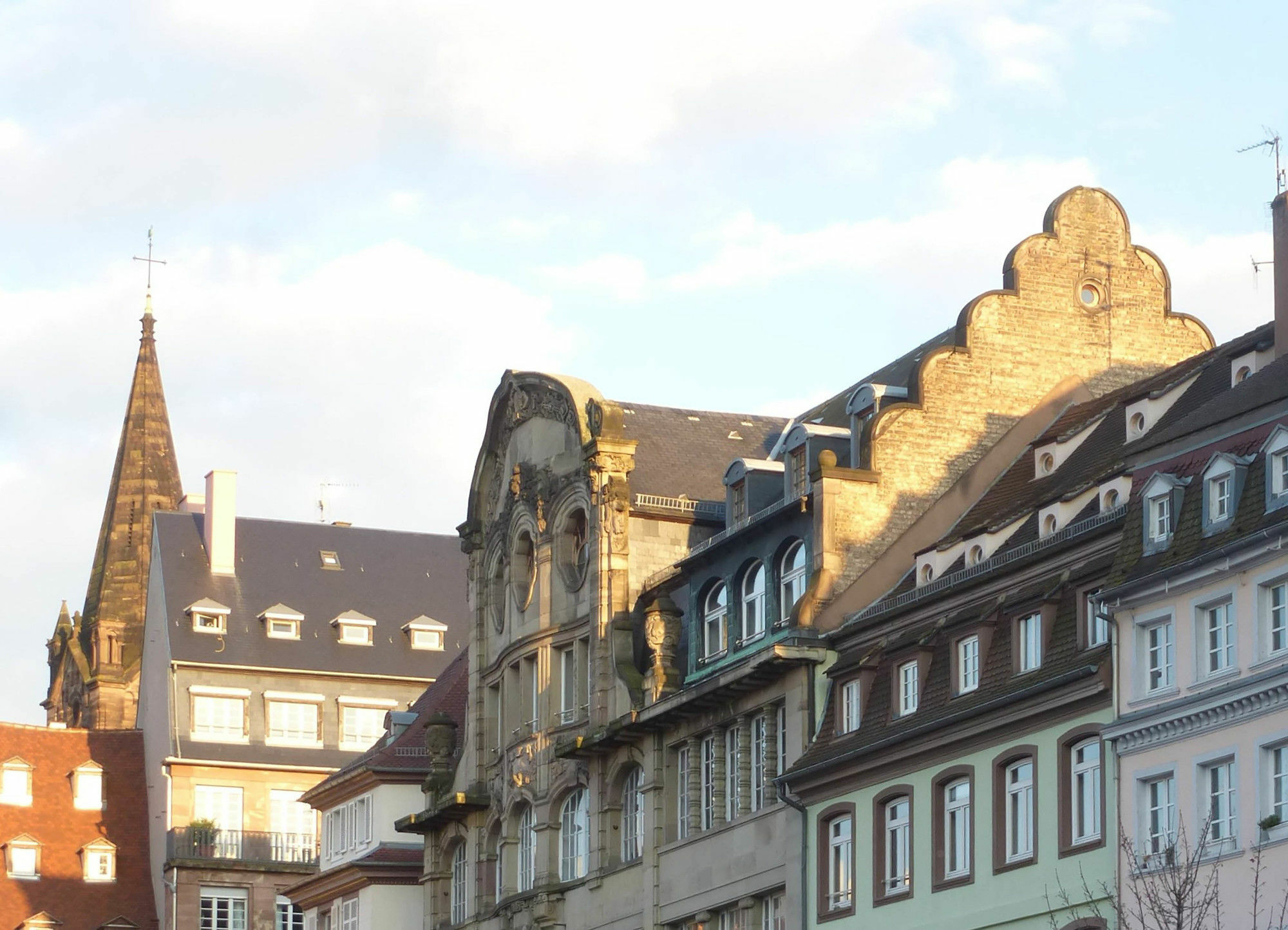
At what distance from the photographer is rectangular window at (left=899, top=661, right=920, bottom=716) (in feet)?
170

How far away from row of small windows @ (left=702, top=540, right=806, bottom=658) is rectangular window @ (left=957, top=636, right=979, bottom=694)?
8273mm

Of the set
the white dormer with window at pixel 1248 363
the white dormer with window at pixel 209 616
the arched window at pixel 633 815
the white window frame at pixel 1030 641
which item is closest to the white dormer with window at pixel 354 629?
the white dormer with window at pixel 209 616

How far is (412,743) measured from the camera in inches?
3290

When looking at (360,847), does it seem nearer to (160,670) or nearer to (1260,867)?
(160,670)

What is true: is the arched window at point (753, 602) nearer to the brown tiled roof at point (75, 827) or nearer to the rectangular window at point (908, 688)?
the rectangular window at point (908, 688)

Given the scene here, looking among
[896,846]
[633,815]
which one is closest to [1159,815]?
[896,846]

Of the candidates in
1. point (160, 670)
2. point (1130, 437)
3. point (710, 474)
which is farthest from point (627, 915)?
point (160, 670)

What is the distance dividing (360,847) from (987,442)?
2873 centimetres

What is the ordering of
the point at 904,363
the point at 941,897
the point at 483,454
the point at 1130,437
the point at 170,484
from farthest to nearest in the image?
the point at 170,484 → the point at 483,454 → the point at 904,363 → the point at 1130,437 → the point at 941,897

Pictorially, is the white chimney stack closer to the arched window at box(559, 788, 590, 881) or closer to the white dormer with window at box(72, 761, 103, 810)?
the white dormer with window at box(72, 761, 103, 810)

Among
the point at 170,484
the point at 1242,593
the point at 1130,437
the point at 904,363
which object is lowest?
the point at 1242,593

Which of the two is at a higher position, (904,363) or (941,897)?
(904,363)

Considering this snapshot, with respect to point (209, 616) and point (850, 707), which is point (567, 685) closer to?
point (850, 707)

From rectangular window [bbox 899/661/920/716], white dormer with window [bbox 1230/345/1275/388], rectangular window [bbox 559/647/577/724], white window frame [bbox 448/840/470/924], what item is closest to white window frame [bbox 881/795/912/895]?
rectangular window [bbox 899/661/920/716]
